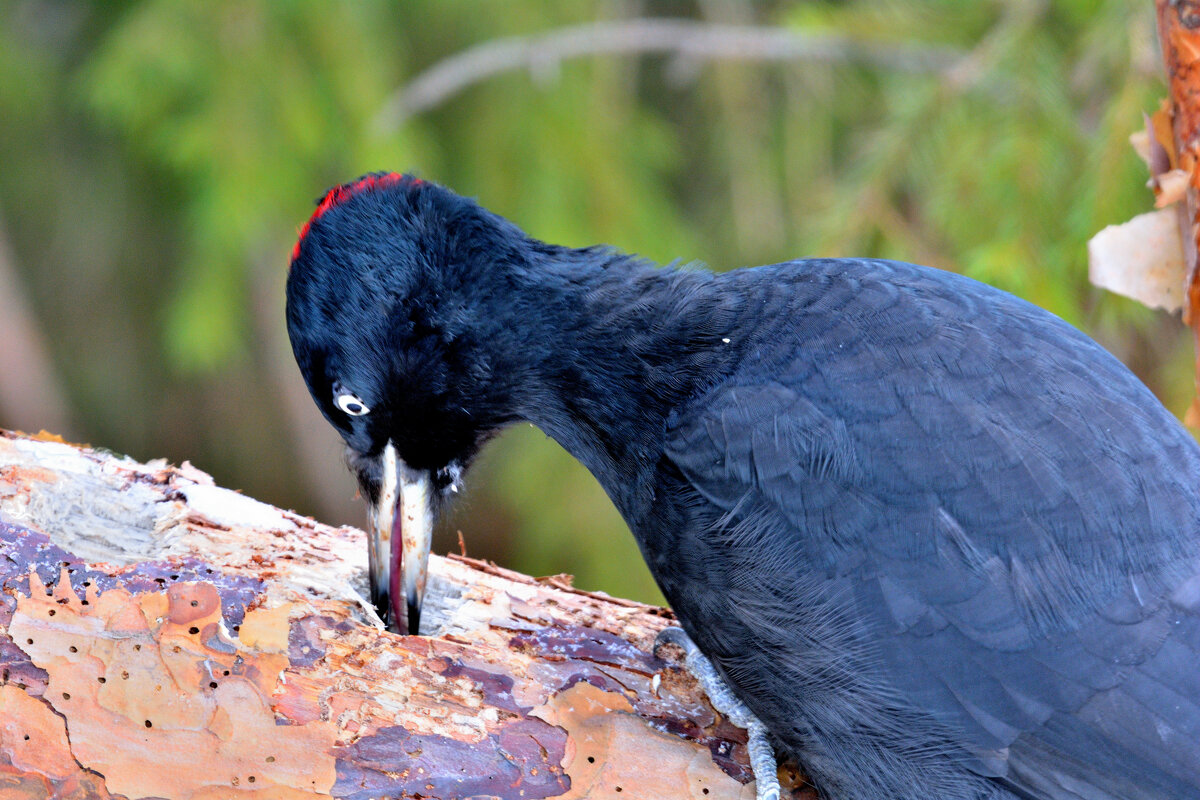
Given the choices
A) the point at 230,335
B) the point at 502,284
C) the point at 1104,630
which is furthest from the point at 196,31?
the point at 1104,630

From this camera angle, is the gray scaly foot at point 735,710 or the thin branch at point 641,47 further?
the thin branch at point 641,47

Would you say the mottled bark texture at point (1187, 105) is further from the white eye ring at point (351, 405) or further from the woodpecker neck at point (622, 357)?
the white eye ring at point (351, 405)

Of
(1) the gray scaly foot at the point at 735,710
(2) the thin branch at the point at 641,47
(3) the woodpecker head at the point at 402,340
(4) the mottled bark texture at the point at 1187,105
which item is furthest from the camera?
(2) the thin branch at the point at 641,47

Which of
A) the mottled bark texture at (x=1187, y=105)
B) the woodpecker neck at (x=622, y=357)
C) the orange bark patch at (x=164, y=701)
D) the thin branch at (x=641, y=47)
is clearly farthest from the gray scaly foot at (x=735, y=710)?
the thin branch at (x=641, y=47)

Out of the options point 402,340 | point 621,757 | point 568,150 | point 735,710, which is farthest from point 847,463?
point 568,150

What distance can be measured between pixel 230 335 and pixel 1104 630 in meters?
3.48

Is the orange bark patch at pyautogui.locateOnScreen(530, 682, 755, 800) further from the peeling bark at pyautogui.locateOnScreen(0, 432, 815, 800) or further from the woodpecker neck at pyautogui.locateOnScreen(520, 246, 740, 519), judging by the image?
the woodpecker neck at pyautogui.locateOnScreen(520, 246, 740, 519)

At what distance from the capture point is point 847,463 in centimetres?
184

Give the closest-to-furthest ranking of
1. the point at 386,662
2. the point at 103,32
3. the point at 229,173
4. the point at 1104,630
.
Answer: the point at 1104,630 → the point at 386,662 → the point at 229,173 → the point at 103,32

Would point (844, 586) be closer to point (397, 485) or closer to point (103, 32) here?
point (397, 485)

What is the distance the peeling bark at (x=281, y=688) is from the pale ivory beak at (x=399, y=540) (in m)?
0.09

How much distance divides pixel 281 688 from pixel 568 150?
8.90 feet

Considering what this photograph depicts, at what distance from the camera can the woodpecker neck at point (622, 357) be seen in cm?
206

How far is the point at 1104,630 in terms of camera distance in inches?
66.3
